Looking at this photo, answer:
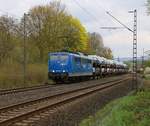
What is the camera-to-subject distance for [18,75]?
44938 mm

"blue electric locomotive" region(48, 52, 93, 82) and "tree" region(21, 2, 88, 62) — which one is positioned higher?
"tree" region(21, 2, 88, 62)

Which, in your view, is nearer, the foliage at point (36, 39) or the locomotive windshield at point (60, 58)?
the locomotive windshield at point (60, 58)

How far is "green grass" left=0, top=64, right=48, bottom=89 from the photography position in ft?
134

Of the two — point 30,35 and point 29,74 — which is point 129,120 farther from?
point 30,35

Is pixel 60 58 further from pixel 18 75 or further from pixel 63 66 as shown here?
pixel 18 75

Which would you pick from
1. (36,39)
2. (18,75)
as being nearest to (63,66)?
(18,75)

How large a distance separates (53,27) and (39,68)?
68.8 ft

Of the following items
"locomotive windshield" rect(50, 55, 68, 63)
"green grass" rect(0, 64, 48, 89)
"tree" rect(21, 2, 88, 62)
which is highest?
"tree" rect(21, 2, 88, 62)

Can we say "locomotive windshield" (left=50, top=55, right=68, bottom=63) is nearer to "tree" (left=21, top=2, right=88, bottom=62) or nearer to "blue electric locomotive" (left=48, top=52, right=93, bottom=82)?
"blue electric locomotive" (left=48, top=52, right=93, bottom=82)

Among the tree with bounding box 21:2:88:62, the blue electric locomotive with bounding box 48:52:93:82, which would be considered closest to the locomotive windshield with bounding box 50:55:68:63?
the blue electric locomotive with bounding box 48:52:93:82

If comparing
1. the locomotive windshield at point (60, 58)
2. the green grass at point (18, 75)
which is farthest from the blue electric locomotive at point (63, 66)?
the green grass at point (18, 75)

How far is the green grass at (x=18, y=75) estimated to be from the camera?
134ft

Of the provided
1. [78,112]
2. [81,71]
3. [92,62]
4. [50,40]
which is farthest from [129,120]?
[50,40]

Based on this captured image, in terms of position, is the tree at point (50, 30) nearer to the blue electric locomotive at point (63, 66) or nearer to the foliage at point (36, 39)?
the foliage at point (36, 39)
